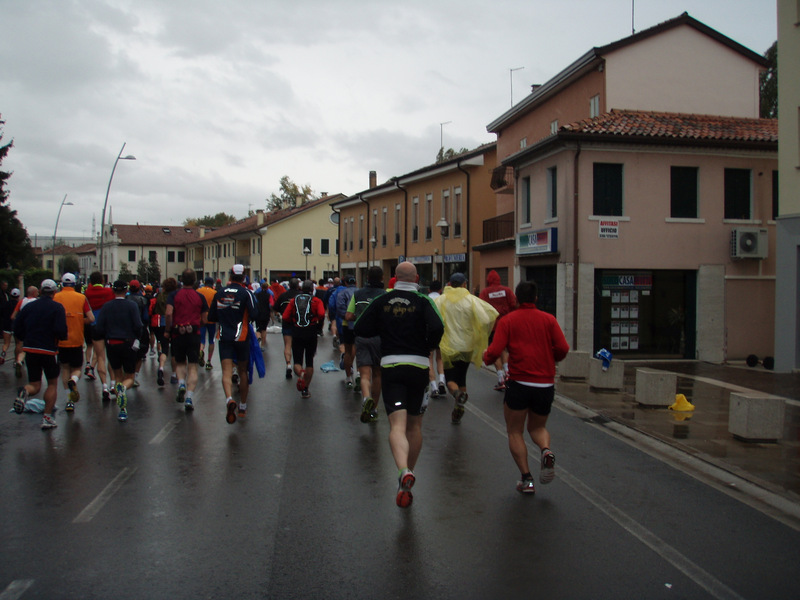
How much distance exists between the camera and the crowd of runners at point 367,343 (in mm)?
6336

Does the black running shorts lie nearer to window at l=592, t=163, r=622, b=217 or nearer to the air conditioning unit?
window at l=592, t=163, r=622, b=217

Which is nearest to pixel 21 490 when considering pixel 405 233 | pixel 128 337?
pixel 128 337

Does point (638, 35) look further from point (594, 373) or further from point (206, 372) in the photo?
point (206, 372)

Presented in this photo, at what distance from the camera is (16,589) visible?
4336 mm

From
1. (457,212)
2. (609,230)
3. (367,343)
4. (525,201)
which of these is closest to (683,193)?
(609,230)

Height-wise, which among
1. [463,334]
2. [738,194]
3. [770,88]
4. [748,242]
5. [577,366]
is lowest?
[577,366]

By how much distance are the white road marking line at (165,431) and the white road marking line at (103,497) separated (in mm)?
1292

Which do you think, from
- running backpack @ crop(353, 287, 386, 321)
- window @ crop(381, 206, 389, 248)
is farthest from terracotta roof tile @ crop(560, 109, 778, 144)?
window @ crop(381, 206, 389, 248)

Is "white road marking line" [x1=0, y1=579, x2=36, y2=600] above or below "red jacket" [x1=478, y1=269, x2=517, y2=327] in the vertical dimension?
below

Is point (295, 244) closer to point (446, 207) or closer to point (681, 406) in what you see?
point (446, 207)

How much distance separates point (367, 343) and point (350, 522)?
4.65 m

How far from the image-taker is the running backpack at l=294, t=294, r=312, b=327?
37.0 feet

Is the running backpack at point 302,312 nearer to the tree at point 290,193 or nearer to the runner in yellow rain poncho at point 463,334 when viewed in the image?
the runner in yellow rain poncho at point 463,334

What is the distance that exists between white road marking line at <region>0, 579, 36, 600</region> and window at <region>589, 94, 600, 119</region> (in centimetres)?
2248
